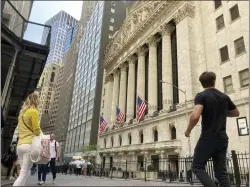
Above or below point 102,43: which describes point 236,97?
below

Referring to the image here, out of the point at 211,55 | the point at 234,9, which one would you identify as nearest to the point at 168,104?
the point at 211,55

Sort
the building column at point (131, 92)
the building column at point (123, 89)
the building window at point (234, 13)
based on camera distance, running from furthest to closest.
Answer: the building column at point (123, 89) < the building column at point (131, 92) < the building window at point (234, 13)

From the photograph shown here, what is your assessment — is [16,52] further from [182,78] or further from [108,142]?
[108,142]

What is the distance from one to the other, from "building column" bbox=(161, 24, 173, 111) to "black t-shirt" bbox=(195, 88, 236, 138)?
29.6m

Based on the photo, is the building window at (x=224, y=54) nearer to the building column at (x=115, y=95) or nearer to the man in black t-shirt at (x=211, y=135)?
the man in black t-shirt at (x=211, y=135)

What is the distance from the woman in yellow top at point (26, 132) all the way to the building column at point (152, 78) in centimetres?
3198

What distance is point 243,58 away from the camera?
78.7 feet

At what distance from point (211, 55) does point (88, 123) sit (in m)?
48.9

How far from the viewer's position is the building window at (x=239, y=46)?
24461 millimetres

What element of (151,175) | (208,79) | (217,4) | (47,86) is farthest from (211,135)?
(47,86)

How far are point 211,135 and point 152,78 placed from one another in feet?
118

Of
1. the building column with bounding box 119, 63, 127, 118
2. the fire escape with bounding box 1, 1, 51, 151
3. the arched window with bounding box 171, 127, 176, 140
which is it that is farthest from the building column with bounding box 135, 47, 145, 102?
the fire escape with bounding box 1, 1, 51, 151

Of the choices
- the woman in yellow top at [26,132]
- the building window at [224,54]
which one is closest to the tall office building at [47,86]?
the woman in yellow top at [26,132]

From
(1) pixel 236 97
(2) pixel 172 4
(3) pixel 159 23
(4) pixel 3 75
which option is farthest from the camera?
(3) pixel 159 23
